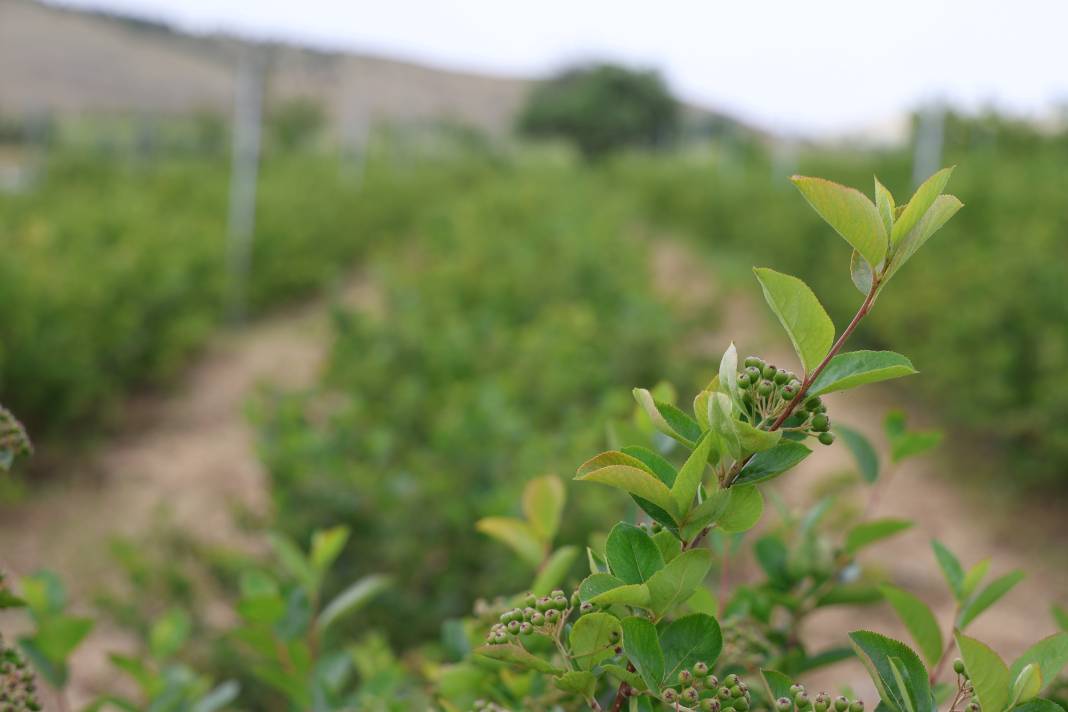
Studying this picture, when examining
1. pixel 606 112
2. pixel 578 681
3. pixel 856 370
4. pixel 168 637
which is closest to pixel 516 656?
pixel 578 681

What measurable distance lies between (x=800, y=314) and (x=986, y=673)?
21 centimetres

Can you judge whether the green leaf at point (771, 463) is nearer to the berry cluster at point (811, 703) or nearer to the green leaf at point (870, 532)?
the berry cluster at point (811, 703)

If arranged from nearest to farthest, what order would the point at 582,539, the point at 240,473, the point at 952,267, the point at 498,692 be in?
the point at 498,692, the point at 582,539, the point at 240,473, the point at 952,267

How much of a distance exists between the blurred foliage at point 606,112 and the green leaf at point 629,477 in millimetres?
28894

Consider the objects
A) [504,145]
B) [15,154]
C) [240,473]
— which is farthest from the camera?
[504,145]

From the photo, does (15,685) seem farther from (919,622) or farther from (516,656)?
(919,622)

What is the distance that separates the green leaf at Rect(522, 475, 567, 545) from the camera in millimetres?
929

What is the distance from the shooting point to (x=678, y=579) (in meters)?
0.57

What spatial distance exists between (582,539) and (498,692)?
134 cm

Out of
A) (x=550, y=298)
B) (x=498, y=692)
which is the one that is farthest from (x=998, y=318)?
(x=498, y=692)

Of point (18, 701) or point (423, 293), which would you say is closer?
point (18, 701)

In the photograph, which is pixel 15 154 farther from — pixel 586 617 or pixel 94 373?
pixel 586 617

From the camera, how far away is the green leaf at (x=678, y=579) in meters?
0.56

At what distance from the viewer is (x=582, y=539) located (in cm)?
215
